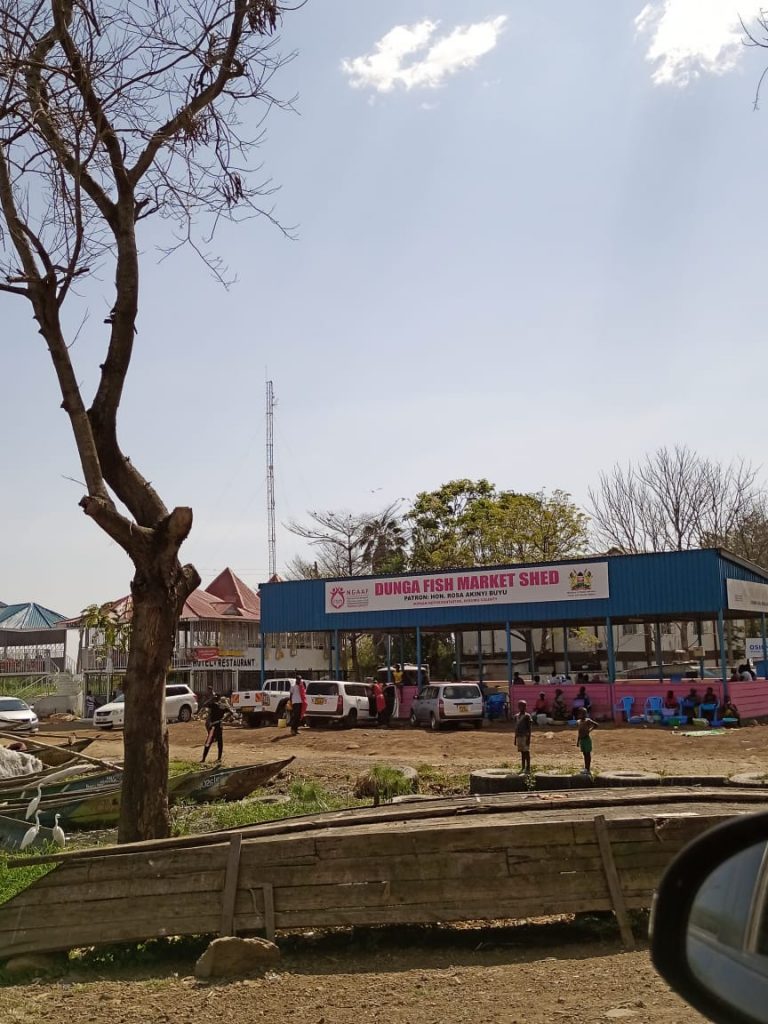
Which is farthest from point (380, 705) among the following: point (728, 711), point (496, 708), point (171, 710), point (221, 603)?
point (221, 603)

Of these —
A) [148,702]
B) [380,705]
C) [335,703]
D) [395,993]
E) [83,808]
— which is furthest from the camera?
[380,705]

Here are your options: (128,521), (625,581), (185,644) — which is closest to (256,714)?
(625,581)

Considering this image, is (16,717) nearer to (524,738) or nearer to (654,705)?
(654,705)

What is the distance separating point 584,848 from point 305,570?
58.4 metres

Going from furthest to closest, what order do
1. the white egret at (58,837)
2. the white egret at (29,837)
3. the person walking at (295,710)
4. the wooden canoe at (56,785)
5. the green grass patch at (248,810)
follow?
the person walking at (295,710), the wooden canoe at (56,785), the green grass patch at (248,810), the white egret at (29,837), the white egret at (58,837)

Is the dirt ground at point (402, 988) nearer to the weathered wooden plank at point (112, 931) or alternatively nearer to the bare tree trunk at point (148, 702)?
the weathered wooden plank at point (112, 931)

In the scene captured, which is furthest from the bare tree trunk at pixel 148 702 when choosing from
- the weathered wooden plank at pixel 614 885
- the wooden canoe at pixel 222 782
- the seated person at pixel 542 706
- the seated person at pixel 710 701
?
the seated person at pixel 710 701

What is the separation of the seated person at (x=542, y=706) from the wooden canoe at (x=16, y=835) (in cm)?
2009

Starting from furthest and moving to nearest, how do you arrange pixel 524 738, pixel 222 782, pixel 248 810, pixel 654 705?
pixel 654 705 < pixel 524 738 < pixel 222 782 < pixel 248 810

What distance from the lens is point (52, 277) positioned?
10.5 meters

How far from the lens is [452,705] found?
A: 30.5 metres

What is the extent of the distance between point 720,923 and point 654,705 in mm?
28048

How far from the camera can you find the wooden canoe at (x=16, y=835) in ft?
38.3

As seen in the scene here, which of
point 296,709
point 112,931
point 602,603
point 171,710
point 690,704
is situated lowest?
point 171,710
